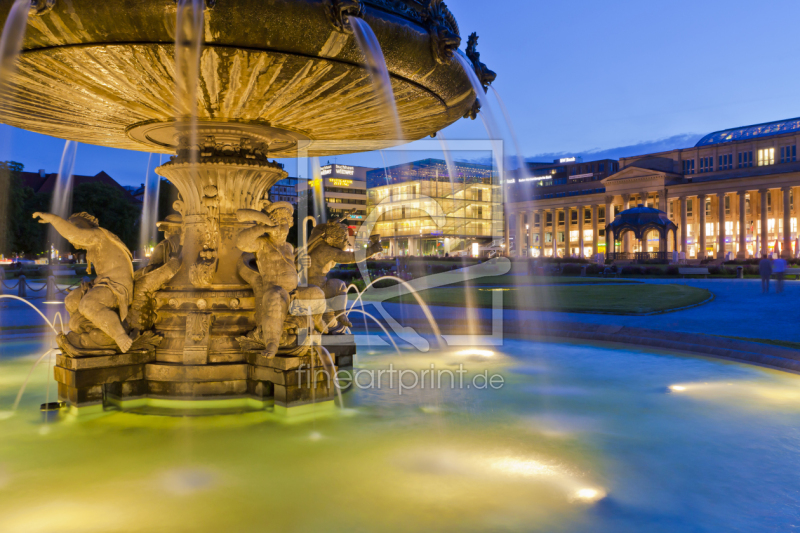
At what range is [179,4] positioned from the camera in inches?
149

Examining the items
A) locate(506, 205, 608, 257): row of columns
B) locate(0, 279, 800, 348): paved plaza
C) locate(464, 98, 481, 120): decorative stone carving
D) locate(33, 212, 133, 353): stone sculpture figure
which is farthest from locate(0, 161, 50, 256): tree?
locate(506, 205, 608, 257): row of columns

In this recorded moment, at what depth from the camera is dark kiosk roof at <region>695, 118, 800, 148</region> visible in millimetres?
74188

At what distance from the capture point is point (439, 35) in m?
4.91

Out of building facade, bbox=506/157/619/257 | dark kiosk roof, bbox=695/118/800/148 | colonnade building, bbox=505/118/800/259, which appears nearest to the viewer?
colonnade building, bbox=505/118/800/259

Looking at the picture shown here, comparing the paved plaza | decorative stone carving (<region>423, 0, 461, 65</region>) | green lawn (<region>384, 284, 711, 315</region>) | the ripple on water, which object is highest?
decorative stone carving (<region>423, 0, 461, 65</region>)

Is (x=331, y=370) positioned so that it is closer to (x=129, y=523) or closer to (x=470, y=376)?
(x=470, y=376)

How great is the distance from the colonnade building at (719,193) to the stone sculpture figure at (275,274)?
64.7m

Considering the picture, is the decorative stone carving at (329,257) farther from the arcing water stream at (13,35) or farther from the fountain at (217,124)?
the arcing water stream at (13,35)

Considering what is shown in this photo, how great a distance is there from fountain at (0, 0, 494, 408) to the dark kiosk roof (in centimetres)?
8374

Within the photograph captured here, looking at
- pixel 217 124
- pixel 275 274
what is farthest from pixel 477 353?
pixel 217 124

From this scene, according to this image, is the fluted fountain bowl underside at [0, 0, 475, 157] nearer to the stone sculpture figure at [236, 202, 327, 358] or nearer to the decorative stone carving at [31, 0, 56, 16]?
the decorative stone carving at [31, 0, 56, 16]

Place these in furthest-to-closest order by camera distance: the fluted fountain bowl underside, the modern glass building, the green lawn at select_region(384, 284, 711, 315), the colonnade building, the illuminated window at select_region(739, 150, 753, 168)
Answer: the modern glass building < the illuminated window at select_region(739, 150, 753, 168) < the colonnade building < the green lawn at select_region(384, 284, 711, 315) < the fluted fountain bowl underside

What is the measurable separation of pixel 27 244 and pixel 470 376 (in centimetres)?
4459

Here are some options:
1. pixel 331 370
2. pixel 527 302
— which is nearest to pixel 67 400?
pixel 331 370
